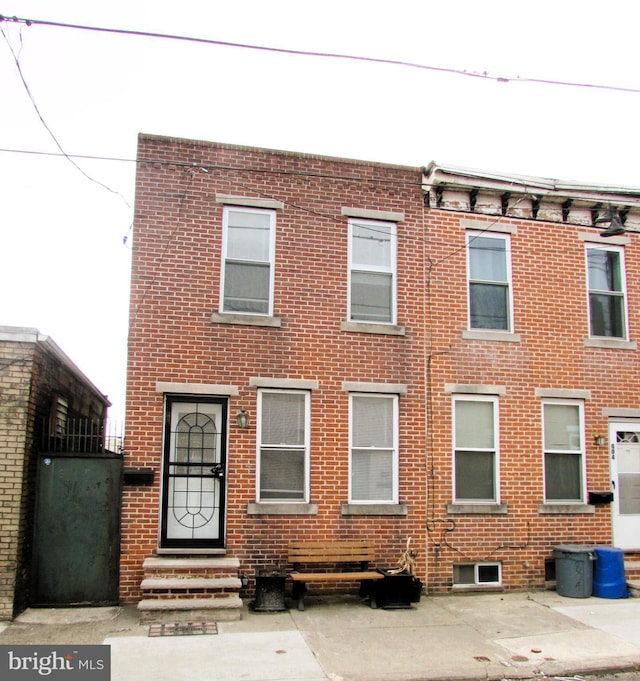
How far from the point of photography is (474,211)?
38.7ft

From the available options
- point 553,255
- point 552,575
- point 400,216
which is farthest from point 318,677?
point 553,255

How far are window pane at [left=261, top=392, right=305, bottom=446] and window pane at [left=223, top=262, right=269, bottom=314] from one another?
136cm

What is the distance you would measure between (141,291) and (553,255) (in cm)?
685

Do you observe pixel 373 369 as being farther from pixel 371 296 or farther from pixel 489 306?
pixel 489 306

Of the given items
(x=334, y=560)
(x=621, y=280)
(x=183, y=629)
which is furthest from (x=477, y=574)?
(x=621, y=280)

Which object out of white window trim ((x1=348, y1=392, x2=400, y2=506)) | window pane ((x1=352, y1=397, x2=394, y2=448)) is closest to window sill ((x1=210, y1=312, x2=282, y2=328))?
white window trim ((x1=348, y1=392, x2=400, y2=506))

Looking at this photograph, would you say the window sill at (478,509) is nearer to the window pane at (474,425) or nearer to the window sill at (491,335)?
the window pane at (474,425)

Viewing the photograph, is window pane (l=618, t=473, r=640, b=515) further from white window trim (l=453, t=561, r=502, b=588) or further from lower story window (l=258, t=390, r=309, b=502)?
lower story window (l=258, t=390, r=309, b=502)

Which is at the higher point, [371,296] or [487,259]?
[487,259]

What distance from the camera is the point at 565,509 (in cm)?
1132

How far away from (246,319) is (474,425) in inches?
159

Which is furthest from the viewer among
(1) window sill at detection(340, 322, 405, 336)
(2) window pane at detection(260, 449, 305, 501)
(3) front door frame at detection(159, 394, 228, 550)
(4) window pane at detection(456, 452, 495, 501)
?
(4) window pane at detection(456, 452, 495, 501)

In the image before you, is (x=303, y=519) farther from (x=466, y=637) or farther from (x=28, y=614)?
(x=28, y=614)

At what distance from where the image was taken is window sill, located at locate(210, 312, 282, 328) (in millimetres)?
10445
